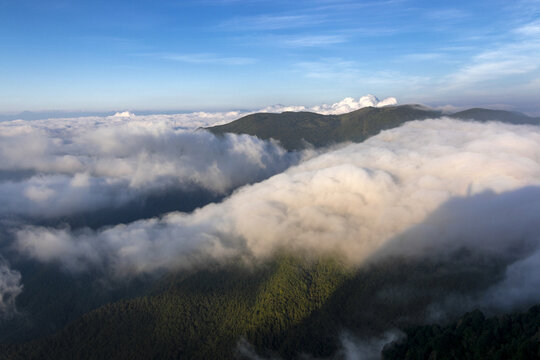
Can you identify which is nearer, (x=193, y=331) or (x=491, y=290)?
(x=491, y=290)

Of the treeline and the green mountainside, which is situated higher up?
the treeline

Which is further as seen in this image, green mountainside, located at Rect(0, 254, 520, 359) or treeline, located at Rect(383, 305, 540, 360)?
green mountainside, located at Rect(0, 254, 520, 359)

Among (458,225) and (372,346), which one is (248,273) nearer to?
(372,346)

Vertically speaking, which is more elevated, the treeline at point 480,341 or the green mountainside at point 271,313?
the treeline at point 480,341

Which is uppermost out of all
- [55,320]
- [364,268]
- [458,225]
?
[458,225]

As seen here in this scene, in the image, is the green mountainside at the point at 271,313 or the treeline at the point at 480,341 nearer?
the treeline at the point at 480,341

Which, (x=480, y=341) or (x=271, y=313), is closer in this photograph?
(x=480, y=341)

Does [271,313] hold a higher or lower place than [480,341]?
lower

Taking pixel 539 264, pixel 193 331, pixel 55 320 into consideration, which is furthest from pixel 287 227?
pixel 55 320

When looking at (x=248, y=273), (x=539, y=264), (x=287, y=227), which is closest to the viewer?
(x=539, y=264)

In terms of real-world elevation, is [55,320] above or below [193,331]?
below

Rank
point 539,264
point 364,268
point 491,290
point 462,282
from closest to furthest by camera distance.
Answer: point 539,264 < point 491,290 < point 462,282 < point 364,268
